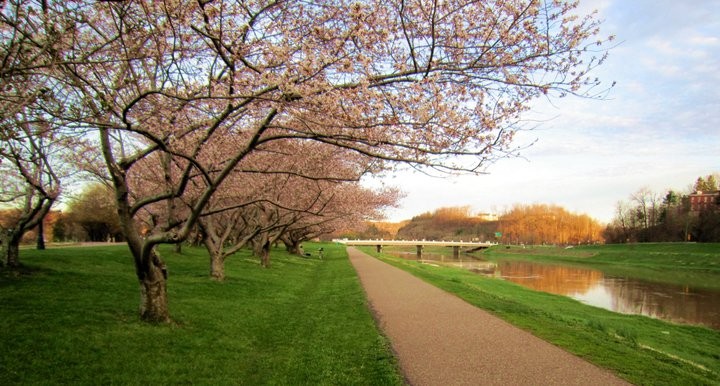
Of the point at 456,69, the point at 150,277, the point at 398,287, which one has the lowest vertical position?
the point at 398,287

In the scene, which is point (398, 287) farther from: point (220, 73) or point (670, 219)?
point (670, 219)

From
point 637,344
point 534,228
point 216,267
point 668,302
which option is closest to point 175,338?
point 216,267

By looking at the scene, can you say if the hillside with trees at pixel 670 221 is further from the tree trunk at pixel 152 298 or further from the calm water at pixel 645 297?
the tree trunk at pixel 152 298

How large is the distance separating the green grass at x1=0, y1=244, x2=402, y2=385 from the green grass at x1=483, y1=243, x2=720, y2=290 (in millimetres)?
33033

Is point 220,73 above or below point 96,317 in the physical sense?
above

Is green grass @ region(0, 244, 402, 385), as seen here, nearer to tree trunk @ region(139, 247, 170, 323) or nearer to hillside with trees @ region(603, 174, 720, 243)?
tree trunk @ region(139, 247, 170, 323)

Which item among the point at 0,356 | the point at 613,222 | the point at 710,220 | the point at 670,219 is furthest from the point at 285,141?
the point at 613,222

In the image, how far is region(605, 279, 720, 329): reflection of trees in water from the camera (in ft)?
66.3

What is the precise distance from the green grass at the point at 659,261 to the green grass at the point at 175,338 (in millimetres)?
33033

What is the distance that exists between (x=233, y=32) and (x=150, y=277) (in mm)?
5256

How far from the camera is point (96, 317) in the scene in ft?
27.6

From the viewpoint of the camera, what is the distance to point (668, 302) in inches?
965

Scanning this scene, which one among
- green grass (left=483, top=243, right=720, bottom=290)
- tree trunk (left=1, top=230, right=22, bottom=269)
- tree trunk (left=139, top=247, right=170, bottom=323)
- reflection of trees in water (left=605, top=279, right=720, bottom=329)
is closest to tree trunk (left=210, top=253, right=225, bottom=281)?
tree trunk (left=1, top=230, right=22, bottom=269)

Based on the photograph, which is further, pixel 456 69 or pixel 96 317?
pixel 96 317
